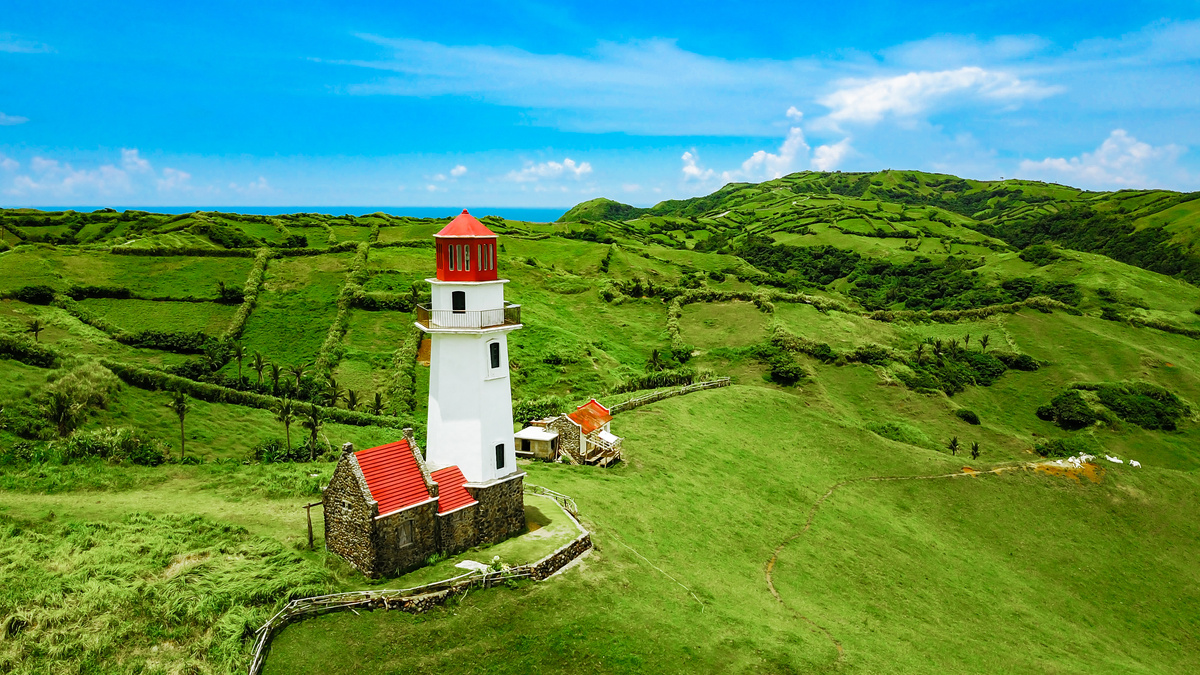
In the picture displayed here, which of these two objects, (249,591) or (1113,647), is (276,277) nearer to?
(249,591)

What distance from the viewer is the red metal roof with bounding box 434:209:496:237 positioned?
72.0ft

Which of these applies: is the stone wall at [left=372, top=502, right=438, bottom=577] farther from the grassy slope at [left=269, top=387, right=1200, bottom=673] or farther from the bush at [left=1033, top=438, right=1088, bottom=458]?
the bush at [left=1033, top=438, right=1088, bottom=458]

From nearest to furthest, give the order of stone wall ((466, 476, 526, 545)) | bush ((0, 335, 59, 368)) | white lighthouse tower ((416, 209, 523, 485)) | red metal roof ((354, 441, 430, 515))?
red metal roof ((354, 441, 430, 515)) < white lighthouse tower ((416, 209, 523, 485)) < stone wall ((466, 476, 526, 545)) < bush ((0, 335, 59, 368))

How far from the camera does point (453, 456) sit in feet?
76.2

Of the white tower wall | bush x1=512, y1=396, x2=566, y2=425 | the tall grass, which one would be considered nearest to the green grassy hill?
the tall grass

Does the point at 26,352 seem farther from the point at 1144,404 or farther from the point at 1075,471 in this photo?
the point at 1144,404

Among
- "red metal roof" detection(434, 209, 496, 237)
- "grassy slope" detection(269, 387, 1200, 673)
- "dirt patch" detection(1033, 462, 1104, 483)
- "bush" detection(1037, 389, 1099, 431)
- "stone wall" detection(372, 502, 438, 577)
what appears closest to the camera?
"grassy slope" detection(269, 387, 1200, 673)

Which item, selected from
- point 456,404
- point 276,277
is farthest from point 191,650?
point 276,277

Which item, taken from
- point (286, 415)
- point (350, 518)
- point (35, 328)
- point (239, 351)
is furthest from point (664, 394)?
point (35, 328)

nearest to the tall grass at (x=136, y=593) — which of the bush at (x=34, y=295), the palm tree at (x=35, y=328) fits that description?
the palm tree at (x=35, y=328)

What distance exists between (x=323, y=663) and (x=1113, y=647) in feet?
115

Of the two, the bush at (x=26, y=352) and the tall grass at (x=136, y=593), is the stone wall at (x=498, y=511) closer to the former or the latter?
the tall grass at (x=136, y=593)

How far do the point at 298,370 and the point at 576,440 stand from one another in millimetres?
31376

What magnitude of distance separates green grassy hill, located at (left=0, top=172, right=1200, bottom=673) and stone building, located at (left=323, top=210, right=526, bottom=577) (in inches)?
61.4
